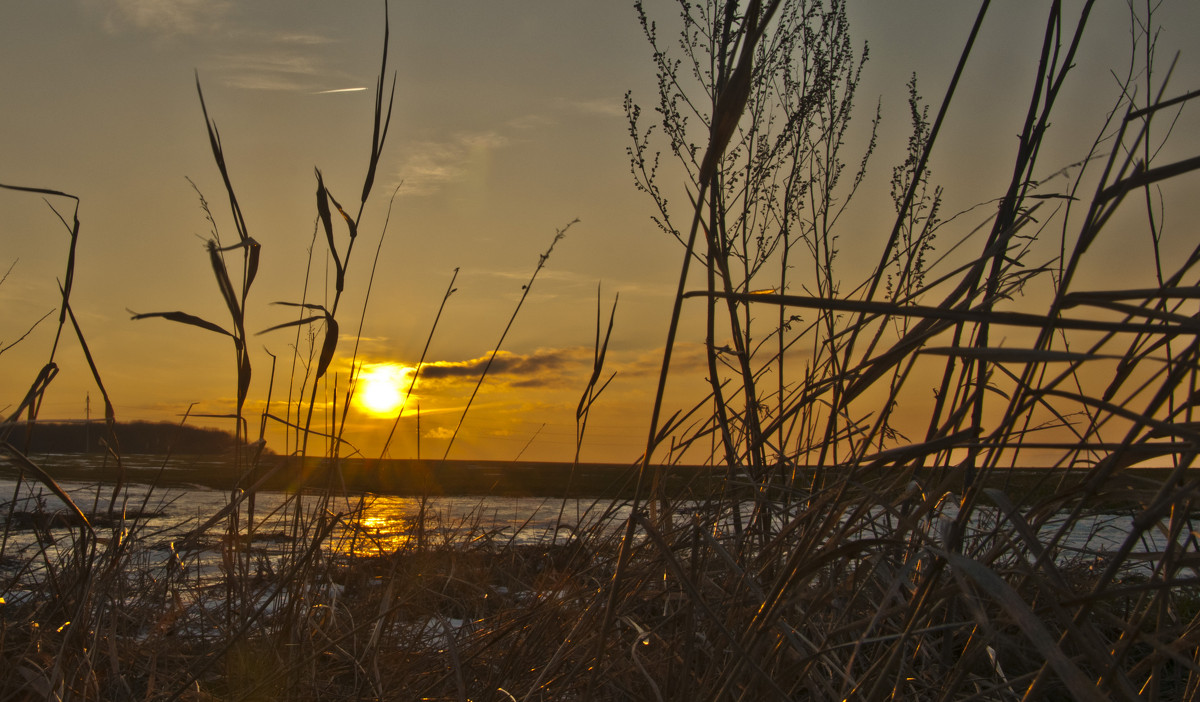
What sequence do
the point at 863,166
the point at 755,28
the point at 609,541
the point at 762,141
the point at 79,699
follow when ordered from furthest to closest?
the point at 863,166
the point at 762,141
the point at 609,541
the point at 79,699
the point at 755,28

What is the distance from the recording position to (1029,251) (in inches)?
50.6

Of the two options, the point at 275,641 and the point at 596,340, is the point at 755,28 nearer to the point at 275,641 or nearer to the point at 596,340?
the point at 596,340

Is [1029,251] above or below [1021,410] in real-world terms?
above

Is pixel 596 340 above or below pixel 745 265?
below

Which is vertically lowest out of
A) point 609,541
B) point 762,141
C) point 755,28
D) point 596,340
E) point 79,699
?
point 79,699

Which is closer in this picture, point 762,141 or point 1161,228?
point 1161,228

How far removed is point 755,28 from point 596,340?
78 centimetres

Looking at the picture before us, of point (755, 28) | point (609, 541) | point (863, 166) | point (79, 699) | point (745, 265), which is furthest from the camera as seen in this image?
point (863, 166)

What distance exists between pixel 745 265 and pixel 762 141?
584mm

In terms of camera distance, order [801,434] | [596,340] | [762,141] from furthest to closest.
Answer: [762,141] → [801,434] → [596,340]

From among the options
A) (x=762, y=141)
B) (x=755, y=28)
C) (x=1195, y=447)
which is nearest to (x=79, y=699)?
(x=755, y=28)

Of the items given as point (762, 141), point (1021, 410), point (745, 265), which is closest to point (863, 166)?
point (762, 141)

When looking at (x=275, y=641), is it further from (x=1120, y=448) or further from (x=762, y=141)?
(x=762, y=141)

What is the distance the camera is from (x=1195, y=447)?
1.69 feet
